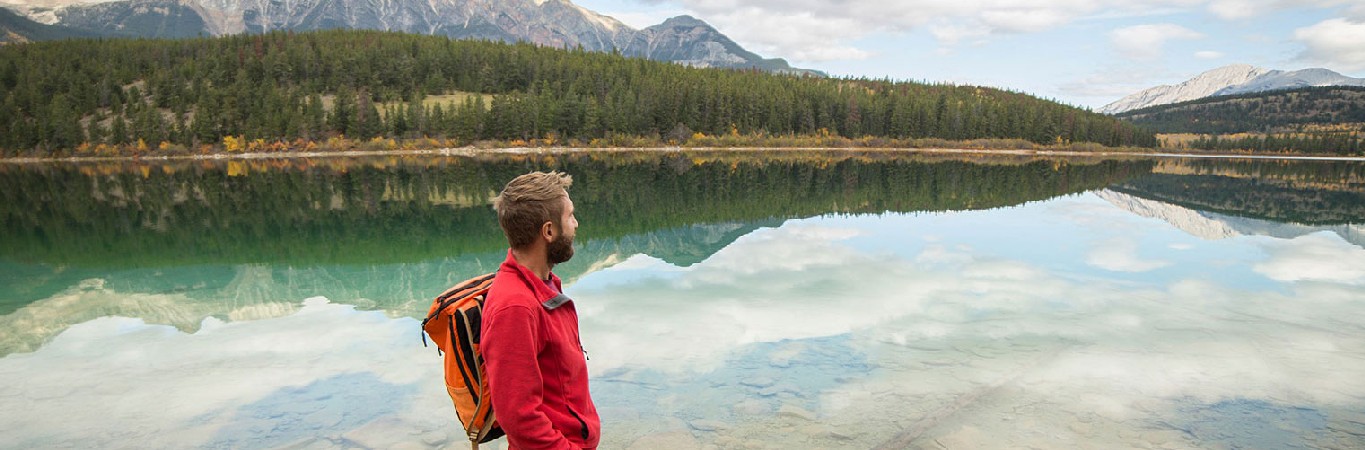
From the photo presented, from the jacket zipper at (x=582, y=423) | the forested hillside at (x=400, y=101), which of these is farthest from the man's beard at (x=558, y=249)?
Result: the forested hillside at (x=400, y=101)

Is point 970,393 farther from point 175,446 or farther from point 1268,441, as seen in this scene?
point 175,446

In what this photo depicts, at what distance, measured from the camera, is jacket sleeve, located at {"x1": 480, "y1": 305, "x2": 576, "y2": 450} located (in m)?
3.04

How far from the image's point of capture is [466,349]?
3.34 metres

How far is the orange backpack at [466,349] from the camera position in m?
3.31

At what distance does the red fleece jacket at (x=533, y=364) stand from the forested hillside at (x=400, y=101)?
361 ft

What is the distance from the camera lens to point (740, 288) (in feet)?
50.7

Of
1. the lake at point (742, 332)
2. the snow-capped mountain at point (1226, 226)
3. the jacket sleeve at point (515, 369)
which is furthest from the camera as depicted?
the snow-capped mountain at point (1226, 226)

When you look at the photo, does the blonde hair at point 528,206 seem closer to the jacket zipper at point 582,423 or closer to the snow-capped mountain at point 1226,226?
the jacket zipper at point 582,423

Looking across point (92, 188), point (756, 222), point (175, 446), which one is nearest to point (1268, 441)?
point (175, 446)

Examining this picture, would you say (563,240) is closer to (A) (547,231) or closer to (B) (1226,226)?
(A) (547,231)

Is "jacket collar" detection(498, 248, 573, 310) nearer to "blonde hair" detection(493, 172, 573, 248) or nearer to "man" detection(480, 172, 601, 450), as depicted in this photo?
"man" detection(480, 172, 601, 450)

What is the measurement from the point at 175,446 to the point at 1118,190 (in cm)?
5184

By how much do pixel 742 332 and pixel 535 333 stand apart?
28.9 ft

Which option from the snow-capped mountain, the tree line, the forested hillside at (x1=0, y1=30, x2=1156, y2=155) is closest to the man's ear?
the tree line
